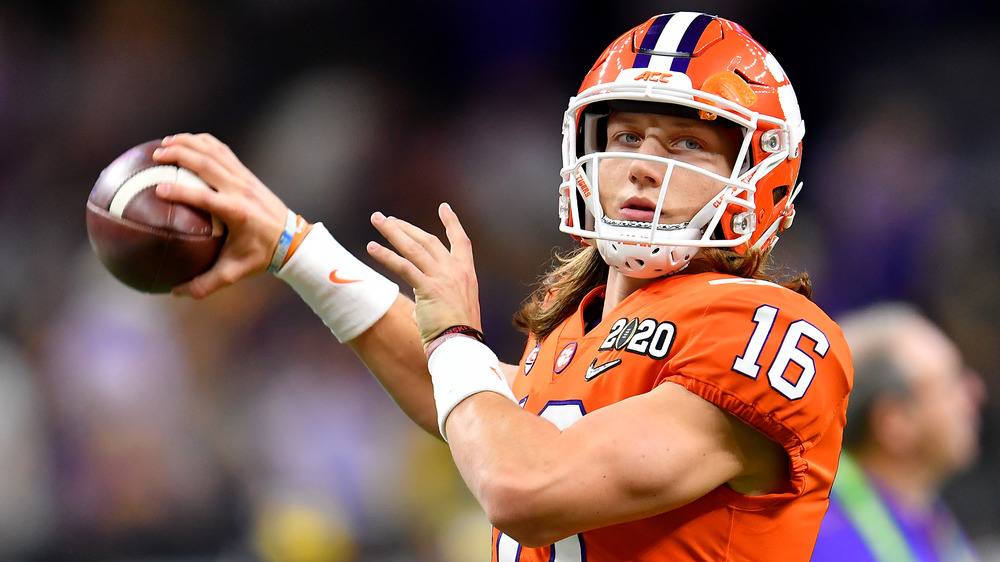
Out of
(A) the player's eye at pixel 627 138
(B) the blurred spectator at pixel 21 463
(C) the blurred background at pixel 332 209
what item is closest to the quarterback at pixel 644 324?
(A) the player's eye at pixel 627 138

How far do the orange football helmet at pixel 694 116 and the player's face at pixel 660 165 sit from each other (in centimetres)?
2

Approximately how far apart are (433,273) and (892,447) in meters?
2.18

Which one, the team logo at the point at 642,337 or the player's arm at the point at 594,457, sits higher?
the team logo at the point at 642,337

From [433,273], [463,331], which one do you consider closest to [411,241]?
[433,273]

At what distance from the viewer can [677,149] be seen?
5.99 ft

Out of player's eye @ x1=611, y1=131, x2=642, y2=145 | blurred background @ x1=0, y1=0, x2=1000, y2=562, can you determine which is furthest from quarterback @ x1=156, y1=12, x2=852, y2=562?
blurred background @ x1=0, y1=0, x2=1000, y2=562

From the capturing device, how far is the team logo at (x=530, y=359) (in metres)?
1.93

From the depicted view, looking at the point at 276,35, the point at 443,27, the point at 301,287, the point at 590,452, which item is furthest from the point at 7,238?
the point at 590,452

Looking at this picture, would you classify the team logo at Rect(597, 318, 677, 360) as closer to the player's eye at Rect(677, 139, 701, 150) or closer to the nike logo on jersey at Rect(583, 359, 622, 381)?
the nike logo on jersey at Rect(583, 359, 622, 381)

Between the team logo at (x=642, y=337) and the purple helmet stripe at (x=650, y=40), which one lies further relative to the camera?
the purple helmet stripe at (x=650, y=40)

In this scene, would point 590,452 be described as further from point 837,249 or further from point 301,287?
point 837,249

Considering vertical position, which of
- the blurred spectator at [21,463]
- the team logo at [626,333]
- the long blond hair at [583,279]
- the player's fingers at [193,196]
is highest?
the player's fingers at [193,196]

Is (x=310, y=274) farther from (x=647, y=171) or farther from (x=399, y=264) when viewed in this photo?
(x=647, y=171)

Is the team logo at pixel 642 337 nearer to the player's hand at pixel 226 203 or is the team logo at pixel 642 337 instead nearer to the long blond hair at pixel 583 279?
the long blond hair at pixel 583 279
